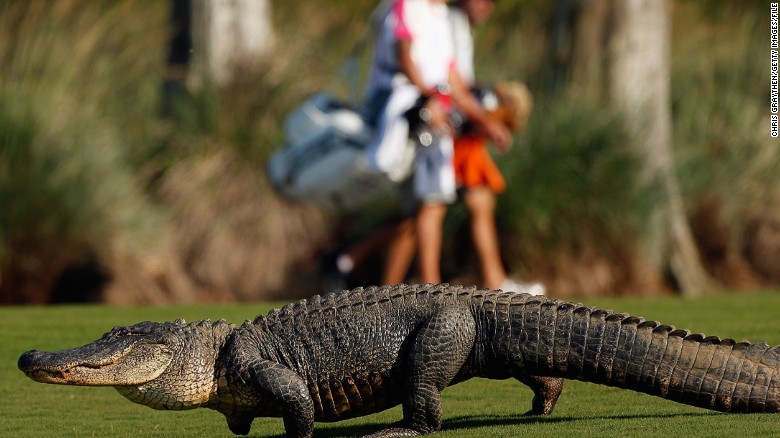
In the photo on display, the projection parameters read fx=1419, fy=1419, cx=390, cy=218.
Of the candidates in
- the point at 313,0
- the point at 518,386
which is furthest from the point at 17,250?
the point at 313,0

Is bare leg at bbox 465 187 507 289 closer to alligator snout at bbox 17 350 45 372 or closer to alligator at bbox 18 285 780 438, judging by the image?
alligator at bbox 18 285 780 438

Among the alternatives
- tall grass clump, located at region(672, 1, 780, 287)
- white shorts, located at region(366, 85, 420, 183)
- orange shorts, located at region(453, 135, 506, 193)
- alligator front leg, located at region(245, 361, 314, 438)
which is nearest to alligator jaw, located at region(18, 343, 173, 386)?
alligator front leg, located at region(245, 361, 314, 438)

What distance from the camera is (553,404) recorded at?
17.9ft

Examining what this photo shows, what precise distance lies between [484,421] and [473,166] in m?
4.76

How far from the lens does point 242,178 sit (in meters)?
13.0

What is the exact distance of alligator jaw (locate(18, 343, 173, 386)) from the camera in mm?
4859

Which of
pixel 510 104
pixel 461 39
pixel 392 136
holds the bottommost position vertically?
pixel 392 136

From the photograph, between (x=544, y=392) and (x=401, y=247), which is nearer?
(x=544, y=392)

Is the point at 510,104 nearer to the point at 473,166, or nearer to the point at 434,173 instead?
the point at 473,166

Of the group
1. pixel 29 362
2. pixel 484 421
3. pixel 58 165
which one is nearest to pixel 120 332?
pixel 29 362

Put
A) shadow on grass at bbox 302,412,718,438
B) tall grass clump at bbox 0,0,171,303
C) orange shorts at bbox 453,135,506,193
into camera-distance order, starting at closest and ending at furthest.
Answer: shadow on grass at bbox 302,412,718,438 → orange shorts at bbox 453,135,506,193 → tall grass clump at bbox 0,0,171,303

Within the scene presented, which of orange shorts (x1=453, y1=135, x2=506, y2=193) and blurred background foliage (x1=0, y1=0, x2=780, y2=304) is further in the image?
blurred background foliage (x1=0, y1=0, x2=780, y2=304)

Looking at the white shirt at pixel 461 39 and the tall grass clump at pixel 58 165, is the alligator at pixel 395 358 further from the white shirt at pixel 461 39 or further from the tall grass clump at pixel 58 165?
the tall grass clump at pixel 58 165

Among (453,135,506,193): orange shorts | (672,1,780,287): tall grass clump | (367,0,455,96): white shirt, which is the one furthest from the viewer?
(672,1,780,287): tall grass clump
